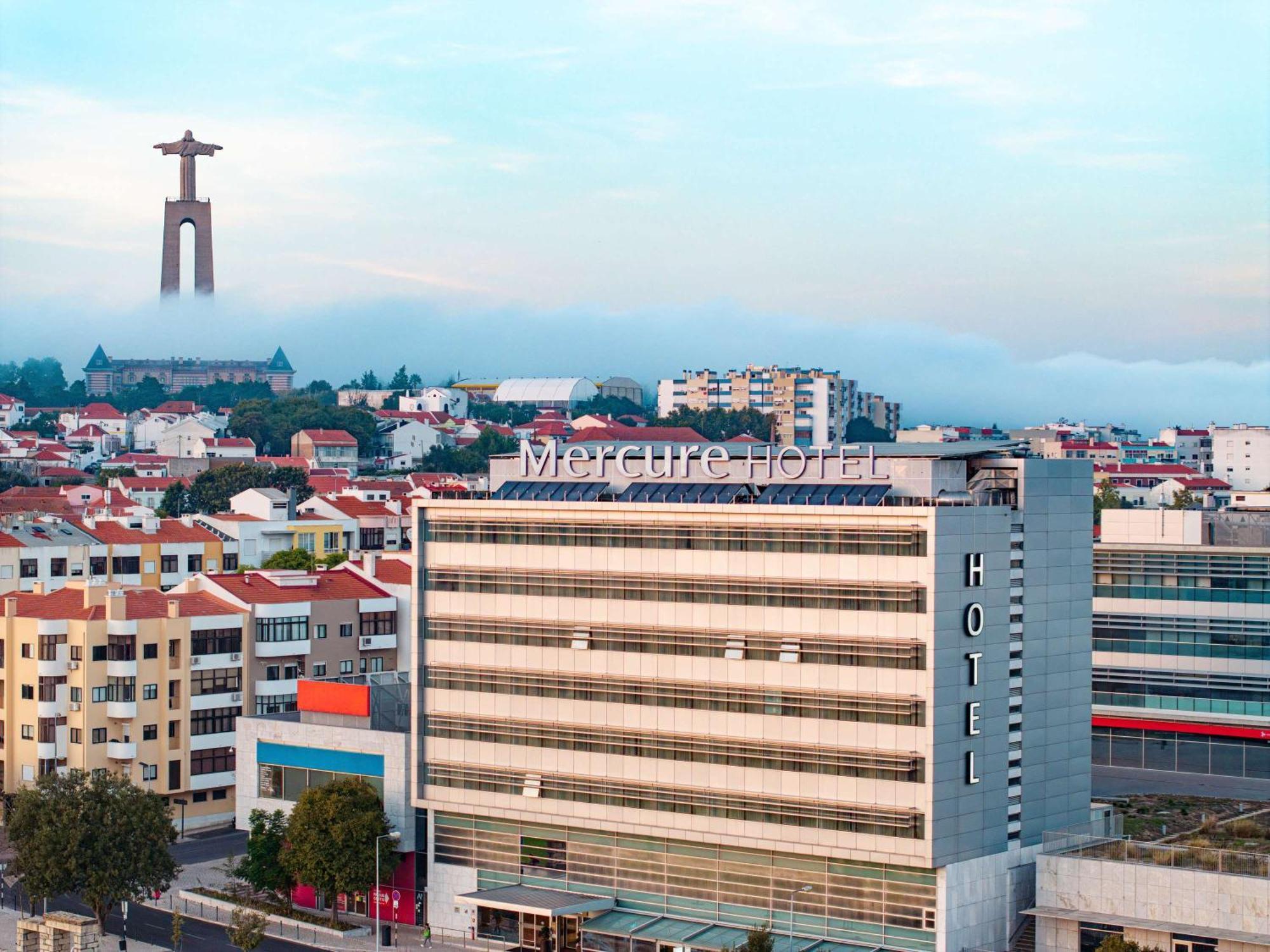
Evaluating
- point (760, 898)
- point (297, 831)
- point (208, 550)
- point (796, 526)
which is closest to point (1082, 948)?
point (760, 898)

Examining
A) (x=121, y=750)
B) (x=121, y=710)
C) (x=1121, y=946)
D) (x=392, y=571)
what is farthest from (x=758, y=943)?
(x=392, y=571)

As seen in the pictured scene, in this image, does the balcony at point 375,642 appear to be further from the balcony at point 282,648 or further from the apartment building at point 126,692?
the apartment building at point 126,692

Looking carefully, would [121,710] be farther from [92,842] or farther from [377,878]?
[377,878]

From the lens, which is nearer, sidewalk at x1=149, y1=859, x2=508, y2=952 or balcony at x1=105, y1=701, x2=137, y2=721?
sidewalk at x1=149, y1=859, x2=508, y2=952

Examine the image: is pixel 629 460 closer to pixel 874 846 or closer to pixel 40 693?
pixel 874 846

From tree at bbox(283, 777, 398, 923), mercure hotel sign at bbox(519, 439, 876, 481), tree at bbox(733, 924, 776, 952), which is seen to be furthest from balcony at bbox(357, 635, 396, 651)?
tree at bbox(733, 924, 776, 952)

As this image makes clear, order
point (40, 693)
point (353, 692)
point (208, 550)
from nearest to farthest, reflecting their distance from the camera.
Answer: point (353, 692)
point (40, 693)
point (208, 550)

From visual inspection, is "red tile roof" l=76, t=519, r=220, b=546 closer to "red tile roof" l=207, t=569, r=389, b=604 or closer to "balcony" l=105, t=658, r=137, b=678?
"red tile roof" l=207, t=569, r=389, b=604
